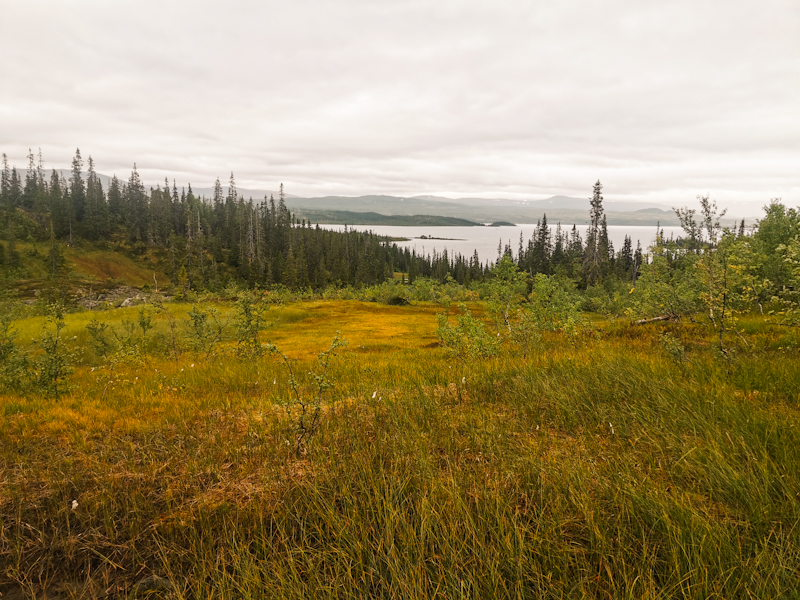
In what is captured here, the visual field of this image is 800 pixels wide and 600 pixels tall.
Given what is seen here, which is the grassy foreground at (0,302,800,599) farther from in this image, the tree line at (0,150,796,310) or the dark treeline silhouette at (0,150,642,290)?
the dark treeline silhouette at (0,150,642,290)

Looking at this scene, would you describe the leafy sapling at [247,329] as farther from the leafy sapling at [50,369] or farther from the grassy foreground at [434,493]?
the grassy foreground at [434,493]

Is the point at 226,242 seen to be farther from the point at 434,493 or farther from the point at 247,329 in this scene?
the point at 434,493

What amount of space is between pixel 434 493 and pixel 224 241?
12620cm

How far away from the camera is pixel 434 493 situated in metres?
3.44

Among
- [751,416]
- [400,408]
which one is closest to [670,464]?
[751,416]

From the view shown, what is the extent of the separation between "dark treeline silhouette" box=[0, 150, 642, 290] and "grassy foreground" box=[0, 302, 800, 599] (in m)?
76.9

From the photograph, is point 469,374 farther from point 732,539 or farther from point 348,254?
point 348,254

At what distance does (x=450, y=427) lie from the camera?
520cm

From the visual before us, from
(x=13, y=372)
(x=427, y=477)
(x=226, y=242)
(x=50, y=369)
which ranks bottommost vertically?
(x=13, y=372)

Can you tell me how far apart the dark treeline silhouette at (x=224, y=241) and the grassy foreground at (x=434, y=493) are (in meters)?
76.9

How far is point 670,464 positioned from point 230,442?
5411mm

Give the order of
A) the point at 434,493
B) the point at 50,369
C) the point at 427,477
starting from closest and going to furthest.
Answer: the point at 434,493, the point at 427,477, the point at 50,369

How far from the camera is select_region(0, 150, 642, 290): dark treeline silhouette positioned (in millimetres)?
84875

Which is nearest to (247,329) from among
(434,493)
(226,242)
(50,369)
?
(50,369)
